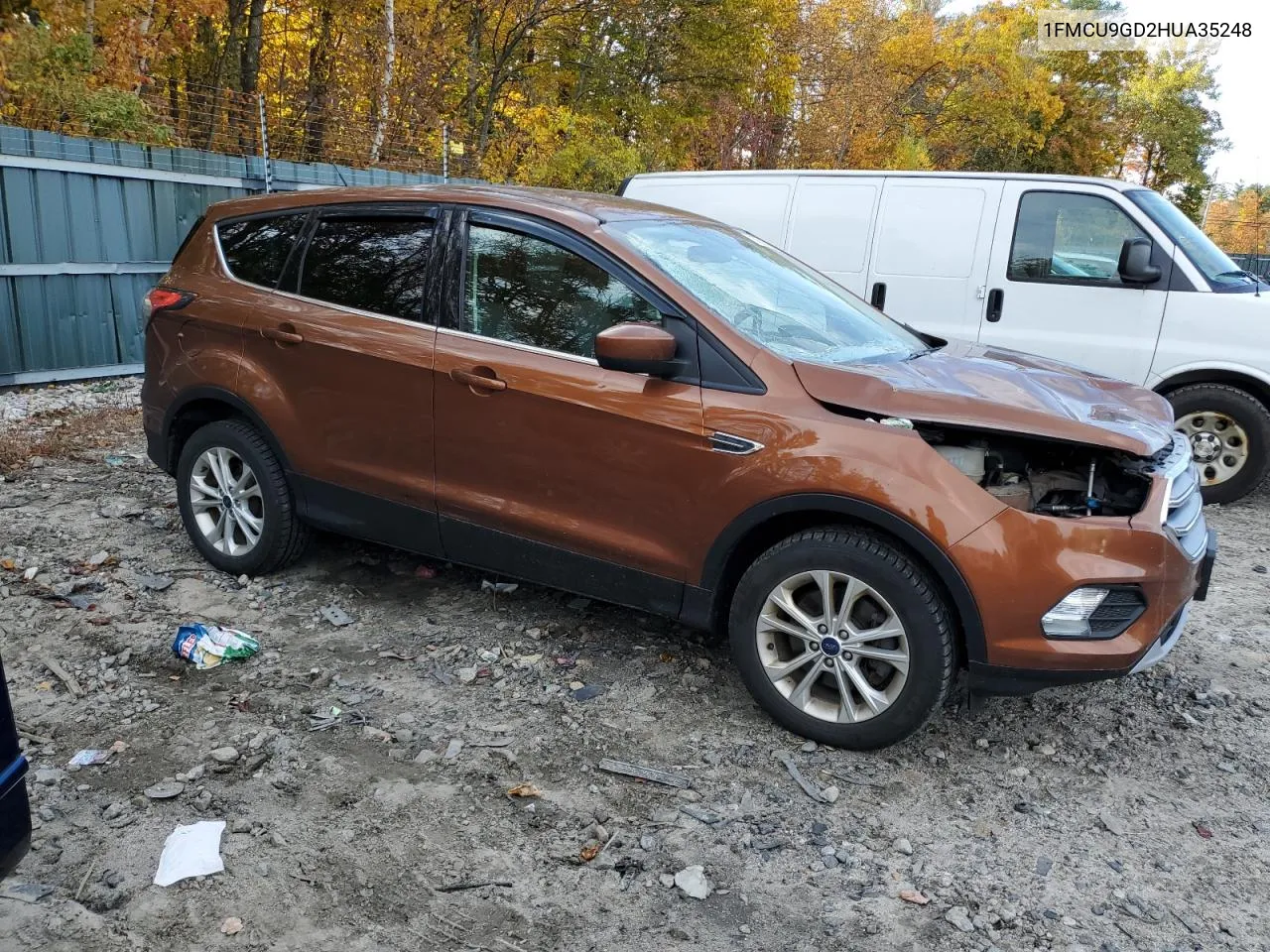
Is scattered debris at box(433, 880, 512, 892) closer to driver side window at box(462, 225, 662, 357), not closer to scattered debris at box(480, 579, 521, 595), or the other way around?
driver side window at box(462, 225, 662, 357)

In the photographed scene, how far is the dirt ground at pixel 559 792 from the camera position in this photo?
2689mm

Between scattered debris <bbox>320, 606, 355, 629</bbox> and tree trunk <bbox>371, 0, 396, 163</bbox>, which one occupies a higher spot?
tree trunk <bbox>371, 0, 396, 163</bbox>

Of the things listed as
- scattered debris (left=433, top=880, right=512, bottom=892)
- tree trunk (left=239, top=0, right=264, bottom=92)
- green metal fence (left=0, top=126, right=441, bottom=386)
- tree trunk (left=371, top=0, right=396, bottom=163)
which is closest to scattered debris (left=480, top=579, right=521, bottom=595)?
scattered debris (left=433, top=880, right=512, bottom=892)

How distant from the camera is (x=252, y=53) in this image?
16156mm

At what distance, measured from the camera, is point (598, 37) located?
21688mm

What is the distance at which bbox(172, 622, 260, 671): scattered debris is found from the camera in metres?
4.03

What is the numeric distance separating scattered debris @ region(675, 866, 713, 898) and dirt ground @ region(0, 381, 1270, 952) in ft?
0.14

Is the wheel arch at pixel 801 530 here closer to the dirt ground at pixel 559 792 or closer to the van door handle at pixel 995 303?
the dirt ground at pixel 559 792

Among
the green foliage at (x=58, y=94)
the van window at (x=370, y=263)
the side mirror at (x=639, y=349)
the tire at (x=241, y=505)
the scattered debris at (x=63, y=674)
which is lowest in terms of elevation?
the scattered debris at (x=63, y=674)

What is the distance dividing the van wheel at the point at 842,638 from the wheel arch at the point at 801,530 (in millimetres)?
58

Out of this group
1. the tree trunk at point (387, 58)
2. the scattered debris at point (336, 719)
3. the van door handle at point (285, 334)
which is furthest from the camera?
the tree trunk at point (387, 58)

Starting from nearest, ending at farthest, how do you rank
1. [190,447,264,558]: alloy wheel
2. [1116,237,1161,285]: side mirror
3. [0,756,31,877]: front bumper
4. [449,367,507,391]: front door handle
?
[0,756,31,877]: front bumper < [449,367,507,391]: front door handle < [190,447,264,558]: alloy wheel < [1116,237,1161,285]: side mirror

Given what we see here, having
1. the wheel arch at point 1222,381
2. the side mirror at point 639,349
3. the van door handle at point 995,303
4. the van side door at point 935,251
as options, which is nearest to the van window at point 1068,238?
the van door handle at point 995,303

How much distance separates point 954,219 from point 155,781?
6128mm
